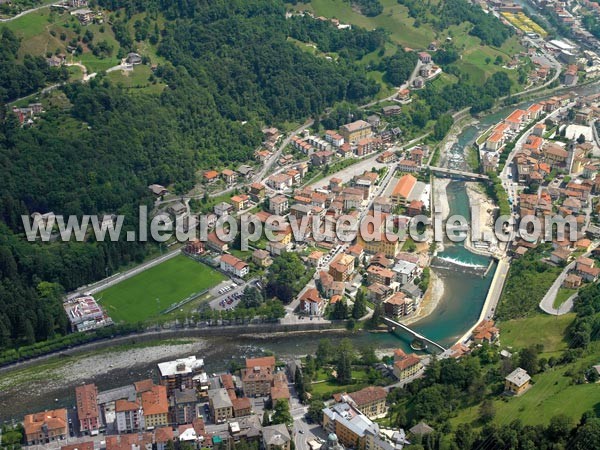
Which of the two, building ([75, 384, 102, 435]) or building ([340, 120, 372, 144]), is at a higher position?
building ([340, 120, 372, 144])

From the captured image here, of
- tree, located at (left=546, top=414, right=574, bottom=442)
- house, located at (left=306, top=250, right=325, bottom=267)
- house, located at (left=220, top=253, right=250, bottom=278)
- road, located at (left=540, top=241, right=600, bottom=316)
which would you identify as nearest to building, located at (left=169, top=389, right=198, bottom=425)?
house, located at (left=220, top=253, right=250, bottom=278)

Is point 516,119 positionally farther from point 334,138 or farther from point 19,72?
point 19,72

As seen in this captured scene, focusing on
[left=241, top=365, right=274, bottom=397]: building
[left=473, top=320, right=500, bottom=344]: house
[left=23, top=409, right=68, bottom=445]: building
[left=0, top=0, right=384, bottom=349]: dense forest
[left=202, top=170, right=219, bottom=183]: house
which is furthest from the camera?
[left=202, top=170, right=219, bottom=183]: house

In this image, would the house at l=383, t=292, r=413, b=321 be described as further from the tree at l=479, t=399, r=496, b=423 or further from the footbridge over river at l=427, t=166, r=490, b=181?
the footbridge over river at l=427, t=166, r=490, b=181

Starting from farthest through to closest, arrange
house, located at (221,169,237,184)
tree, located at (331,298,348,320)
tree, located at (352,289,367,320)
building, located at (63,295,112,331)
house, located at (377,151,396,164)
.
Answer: house, located at (377,151,396,164), house, located at (221,169,237,184), tree, located at (352,289,367,320), tree, located at (331,298,348,320), building, located at (63,295,112,331)

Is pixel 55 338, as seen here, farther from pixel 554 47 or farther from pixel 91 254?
pixel 554 47

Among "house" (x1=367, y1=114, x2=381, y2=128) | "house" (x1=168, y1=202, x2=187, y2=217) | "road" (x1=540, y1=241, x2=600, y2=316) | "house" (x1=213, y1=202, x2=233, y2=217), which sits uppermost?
"house" (x1=367, y1=114, x2=381, y2=128)
